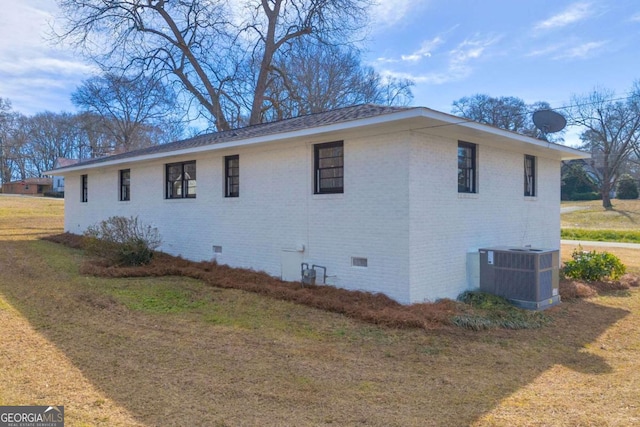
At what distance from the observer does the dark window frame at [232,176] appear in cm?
1062

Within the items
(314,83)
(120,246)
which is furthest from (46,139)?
(120,246)

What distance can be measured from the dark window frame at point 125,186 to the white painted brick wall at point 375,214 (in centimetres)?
317

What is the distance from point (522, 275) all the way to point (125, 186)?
12654mm

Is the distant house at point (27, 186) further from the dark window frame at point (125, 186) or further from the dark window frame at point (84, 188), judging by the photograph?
the dark window frame at point (125, 186)

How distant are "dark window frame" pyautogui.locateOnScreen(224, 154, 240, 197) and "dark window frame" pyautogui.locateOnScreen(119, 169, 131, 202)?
5454 mm

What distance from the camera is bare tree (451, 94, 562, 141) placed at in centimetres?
3575

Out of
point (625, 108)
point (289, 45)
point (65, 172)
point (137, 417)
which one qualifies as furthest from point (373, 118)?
point (625, 108)

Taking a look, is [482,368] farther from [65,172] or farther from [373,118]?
[65,172]

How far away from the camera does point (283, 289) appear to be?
27.1 ft

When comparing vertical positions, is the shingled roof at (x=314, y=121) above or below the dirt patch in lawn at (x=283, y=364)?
above

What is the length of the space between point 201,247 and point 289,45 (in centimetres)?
1584

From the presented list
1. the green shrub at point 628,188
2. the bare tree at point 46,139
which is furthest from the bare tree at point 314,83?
the bare tree at point 46,139

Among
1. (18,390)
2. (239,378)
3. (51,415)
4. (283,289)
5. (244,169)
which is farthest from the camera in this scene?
(244,169)

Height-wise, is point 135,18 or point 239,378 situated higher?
point 135,18
